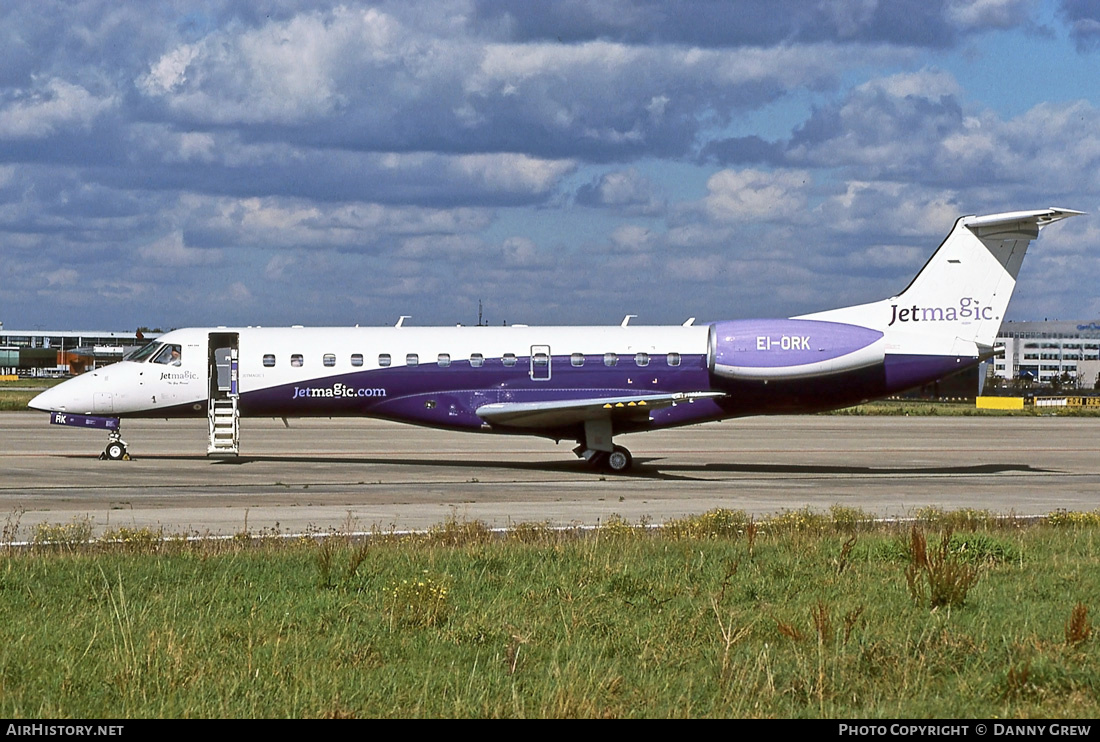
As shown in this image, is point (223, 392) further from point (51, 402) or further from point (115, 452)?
point (51, 402)

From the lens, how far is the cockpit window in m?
31.3

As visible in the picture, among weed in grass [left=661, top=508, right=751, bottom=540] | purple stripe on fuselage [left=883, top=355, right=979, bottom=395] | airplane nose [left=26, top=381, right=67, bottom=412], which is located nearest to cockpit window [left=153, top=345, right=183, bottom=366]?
airplane nose [left=26, top=381, right=67, bottom=412]

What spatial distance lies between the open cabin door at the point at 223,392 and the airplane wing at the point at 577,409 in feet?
20.7

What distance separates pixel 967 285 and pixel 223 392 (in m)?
19.0

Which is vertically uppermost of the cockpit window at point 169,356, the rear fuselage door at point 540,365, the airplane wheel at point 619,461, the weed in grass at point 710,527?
the cockpit window at point 169,356

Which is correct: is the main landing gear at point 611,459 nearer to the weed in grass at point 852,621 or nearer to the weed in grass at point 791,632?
the weed in grass at point 852,621

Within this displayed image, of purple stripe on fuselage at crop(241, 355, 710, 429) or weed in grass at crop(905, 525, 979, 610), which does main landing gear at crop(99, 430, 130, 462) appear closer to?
purple stripe on fuselage at crop(241, 355, 710, 429)

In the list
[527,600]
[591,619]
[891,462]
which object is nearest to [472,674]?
[591,619]

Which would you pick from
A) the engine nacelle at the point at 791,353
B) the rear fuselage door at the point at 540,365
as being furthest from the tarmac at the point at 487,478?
the engine nacelle at the point at 791,353

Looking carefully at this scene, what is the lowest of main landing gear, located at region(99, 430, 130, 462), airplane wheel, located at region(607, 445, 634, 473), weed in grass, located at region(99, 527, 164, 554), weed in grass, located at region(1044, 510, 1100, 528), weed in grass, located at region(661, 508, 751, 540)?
weed in grass, located at region(1044, 510, 1100, 528)

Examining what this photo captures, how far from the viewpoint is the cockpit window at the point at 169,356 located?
31.3 m

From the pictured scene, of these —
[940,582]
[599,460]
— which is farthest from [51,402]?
[940,582]

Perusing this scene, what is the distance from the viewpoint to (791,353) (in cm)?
2925

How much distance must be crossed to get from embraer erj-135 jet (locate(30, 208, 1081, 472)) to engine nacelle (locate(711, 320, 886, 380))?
0.03 metres
